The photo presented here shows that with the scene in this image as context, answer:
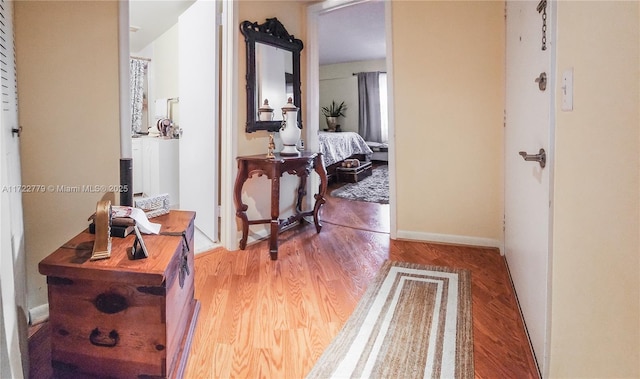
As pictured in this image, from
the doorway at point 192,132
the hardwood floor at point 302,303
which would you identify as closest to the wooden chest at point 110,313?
the hardwood floor at point 302,303

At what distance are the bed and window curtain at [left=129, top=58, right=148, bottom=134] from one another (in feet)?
8.91

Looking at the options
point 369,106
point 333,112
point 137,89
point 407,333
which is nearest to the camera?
point 407,333

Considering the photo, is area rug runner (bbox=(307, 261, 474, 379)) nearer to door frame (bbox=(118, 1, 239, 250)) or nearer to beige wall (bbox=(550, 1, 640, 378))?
beige wall (bbox=(550, 1, 640, 378))

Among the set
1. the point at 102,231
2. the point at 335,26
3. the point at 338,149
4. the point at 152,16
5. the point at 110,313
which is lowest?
the point at 110,313

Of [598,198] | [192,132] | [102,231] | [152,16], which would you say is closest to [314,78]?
[192,132]

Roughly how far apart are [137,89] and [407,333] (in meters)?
5.43

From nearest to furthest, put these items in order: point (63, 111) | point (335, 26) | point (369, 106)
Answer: point (63, 111)
point (335, 26)
point (369, 106)

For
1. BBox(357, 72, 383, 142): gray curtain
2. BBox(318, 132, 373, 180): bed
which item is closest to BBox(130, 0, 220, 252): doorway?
BBox(318, 132, 373, 180): bed

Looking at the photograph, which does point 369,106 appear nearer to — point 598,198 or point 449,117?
point 449,117

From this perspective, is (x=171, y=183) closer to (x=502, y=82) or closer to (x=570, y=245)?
(x=502, y=82)

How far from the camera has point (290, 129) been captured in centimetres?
295

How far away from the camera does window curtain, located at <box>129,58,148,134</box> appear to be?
5.52 metres

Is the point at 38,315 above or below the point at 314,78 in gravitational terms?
below

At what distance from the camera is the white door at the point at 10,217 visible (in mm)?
1031
